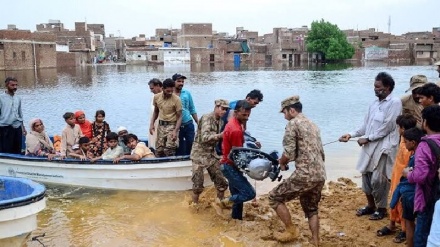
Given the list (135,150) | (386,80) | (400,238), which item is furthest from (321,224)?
(135,150)

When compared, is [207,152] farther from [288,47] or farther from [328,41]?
[288,47]

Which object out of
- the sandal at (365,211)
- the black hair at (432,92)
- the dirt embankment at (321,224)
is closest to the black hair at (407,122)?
the black hair at (432,92)

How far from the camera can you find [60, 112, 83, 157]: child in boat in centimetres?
880

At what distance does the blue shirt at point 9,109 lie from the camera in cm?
875

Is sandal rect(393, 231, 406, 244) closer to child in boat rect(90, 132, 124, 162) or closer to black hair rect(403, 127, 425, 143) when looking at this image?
black hair rect(403, 127, 425, 143)

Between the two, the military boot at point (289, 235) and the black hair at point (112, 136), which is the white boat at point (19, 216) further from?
the military boot at point (289, 235)

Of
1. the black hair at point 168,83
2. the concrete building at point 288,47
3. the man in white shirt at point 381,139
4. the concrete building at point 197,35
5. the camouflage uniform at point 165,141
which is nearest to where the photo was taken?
the man in white shirt at point 381,139

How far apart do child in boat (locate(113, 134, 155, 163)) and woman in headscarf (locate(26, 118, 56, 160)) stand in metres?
1.51

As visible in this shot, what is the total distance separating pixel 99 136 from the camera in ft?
29.5

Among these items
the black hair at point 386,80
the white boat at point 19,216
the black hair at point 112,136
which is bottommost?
the white boat at point 19,216

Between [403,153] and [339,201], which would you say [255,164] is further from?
[339,201]

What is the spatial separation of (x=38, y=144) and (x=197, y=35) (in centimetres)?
7114

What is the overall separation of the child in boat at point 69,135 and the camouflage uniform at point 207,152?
3.01 metres

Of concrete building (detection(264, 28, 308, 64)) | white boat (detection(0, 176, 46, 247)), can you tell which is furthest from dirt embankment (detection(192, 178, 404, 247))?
concrete building (detection(264, 28, 308, 64))
